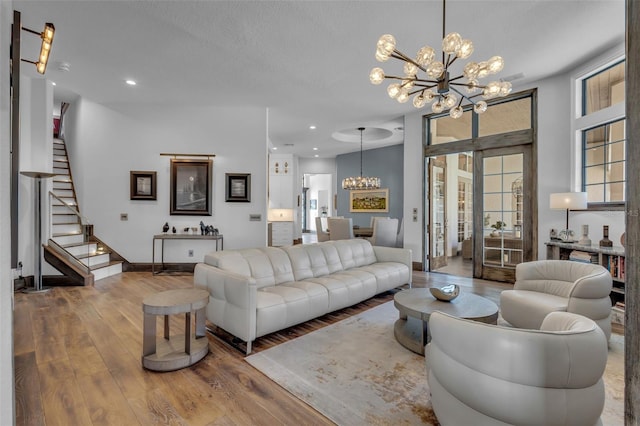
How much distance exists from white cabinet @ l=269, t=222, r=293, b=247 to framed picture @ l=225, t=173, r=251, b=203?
3568 mm

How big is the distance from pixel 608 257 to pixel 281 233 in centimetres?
764

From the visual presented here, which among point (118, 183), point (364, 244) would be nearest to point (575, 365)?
point (364, 244)

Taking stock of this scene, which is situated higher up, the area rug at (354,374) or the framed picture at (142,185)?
the framed picture at (142,185)

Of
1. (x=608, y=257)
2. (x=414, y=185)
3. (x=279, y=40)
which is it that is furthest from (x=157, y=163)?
(x=608, y=257)

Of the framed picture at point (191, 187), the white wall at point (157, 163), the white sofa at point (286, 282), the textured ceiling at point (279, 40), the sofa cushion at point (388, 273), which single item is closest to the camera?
the white sofa at point (286, 282)

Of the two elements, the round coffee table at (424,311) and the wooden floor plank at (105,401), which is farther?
the round coffee table at (424,311)

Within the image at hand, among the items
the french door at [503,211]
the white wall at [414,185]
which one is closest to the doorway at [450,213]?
the white wall at [414,185]

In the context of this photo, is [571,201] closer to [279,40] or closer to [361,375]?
[361,375]

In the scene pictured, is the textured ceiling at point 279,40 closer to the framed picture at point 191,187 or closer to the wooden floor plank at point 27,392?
the framed picture at point 191,187

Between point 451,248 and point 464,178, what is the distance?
198cm

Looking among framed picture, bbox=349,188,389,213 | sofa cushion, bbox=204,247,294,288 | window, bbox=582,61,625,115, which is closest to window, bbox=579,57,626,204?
window, bbox=582,61,625,115

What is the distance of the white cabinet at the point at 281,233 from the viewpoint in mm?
9539

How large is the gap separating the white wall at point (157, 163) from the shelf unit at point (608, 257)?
4.90m

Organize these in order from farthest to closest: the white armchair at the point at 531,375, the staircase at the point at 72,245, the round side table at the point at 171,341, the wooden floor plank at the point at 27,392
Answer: the staircase at the point at 72,245
the round side table at the point at 171,341
the wooden floor plank at the point at 27,392
the white armchair at the point at 531,375
